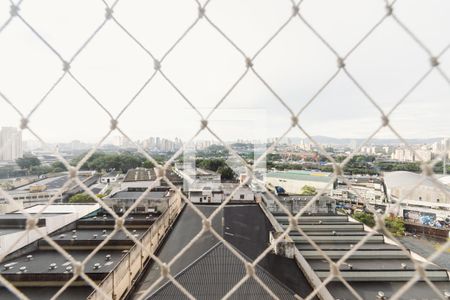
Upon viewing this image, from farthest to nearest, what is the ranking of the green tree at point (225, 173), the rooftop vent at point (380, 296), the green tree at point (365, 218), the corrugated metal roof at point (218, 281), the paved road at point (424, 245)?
the green tree at point (225, 173)
the green tree at point (365, 218)
the paved road at point (424, 245)
the rooftop vent at point (380, 296)
the corrugated metal roof at point (218, 281)

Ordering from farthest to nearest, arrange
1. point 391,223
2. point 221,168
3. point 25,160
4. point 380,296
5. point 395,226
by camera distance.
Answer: point 221,168
point 391,223
point 395,226
point 380,296
point 25,160

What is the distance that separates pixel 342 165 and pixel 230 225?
419 cm

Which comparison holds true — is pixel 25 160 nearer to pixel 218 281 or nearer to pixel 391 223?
pixel 218 281

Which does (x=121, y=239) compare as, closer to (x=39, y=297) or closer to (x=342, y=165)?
(x=39, y=297)

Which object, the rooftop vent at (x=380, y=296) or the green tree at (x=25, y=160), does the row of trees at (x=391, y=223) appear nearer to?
the rooftop vent at (x=380, y=296)

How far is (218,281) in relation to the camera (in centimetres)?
244

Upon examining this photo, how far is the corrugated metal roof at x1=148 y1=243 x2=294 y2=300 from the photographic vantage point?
2.25 metres

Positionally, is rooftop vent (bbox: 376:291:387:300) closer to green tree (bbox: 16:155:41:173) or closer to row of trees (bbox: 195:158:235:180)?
green tree (bbox: 16:155:41:173)

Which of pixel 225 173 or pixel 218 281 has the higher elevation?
pixel 225 173

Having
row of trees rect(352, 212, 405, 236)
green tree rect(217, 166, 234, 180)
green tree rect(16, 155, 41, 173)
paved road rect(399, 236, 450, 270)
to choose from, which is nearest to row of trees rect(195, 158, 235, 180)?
green tree rect(217, 166, 234, 180)

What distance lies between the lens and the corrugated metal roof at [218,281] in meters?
2.25

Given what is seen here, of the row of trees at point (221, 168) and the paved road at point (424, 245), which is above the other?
the row of trees at point (221, 168)

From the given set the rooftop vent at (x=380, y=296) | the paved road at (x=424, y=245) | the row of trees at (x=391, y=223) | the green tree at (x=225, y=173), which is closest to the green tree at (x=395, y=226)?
the row of trees at (x=391, y=223)

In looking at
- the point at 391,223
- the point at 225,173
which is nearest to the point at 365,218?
the point at 391,223
